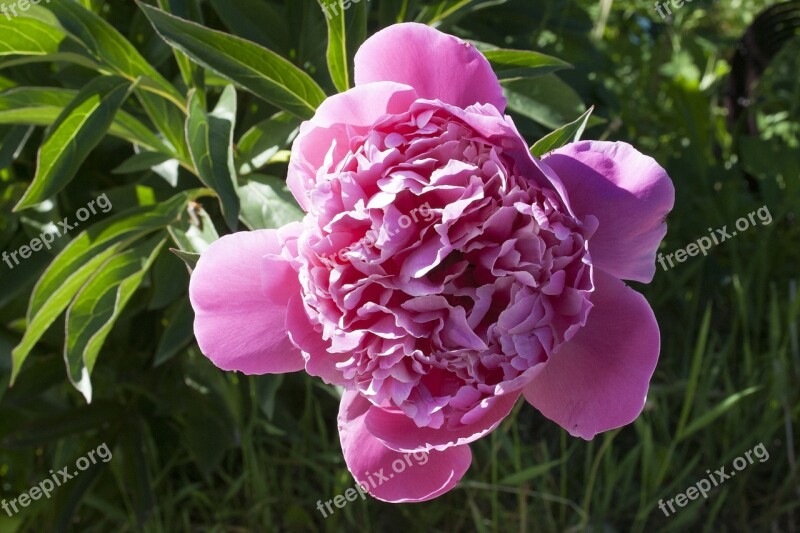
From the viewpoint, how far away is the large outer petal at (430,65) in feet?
2.31

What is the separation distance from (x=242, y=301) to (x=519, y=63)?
16.7 inches

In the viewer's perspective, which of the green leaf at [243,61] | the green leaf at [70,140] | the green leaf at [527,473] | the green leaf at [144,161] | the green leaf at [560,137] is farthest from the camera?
the green leaf at [527,473]

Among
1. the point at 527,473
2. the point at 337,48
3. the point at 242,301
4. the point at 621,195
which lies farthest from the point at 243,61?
the point at 527,473

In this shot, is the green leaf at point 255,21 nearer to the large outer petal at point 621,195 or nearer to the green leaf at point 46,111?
the green leaf at point 46,111

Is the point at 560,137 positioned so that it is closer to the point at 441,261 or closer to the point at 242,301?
the point at 441,261

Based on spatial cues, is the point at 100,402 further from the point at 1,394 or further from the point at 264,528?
the point at 264,528

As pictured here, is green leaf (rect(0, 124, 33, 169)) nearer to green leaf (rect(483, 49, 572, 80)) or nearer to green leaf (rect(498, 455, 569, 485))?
green leaf (rect(483, 49, 572, 80))

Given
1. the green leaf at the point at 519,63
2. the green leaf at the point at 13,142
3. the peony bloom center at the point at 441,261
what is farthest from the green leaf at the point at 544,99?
the green leaf at the point at 13,142

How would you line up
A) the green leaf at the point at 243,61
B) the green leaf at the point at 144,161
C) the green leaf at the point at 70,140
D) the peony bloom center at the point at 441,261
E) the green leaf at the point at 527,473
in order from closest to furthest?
1. the peony bloom center at the point at 441,261
2. the green leaf at the point at 243,61
3. the green leaf at the point at 70,140
4. the green leaf at the point at 144,161
5. the green leaf at the point at 527,473

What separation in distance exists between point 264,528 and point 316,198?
1149 mm

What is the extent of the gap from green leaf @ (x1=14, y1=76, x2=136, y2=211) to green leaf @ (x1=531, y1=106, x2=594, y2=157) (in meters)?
0.51

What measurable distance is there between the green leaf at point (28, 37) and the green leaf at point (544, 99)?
574 mm

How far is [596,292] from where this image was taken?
703 millimetres

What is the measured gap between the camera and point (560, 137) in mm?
775
